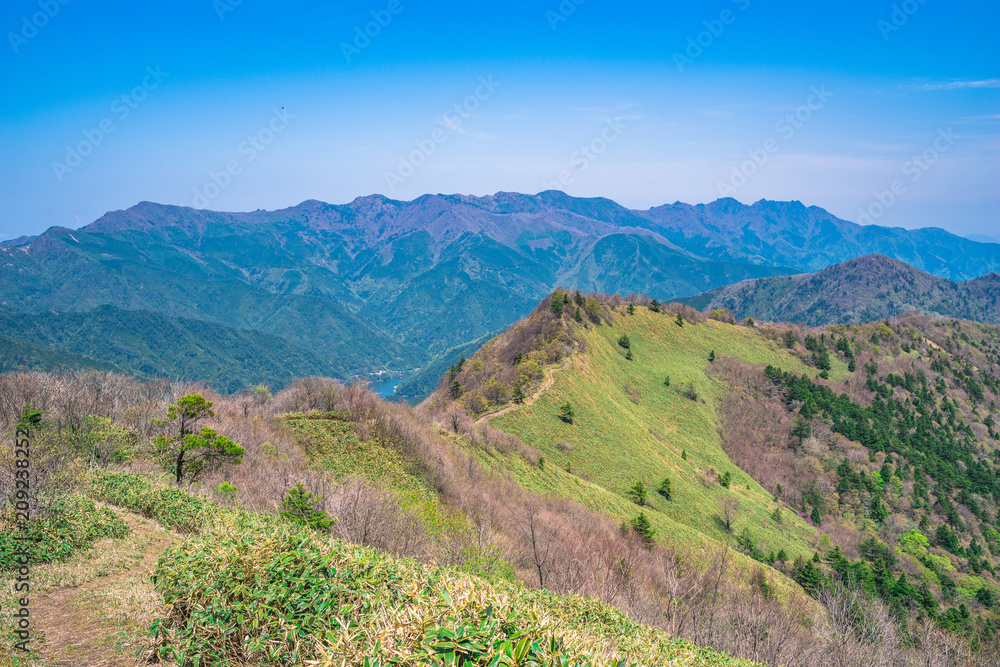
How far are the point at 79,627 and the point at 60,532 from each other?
488 cm

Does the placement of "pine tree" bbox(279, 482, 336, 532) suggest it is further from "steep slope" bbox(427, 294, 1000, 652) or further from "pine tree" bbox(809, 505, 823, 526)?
"pine tree" bbox(809, 505, 823, 526)

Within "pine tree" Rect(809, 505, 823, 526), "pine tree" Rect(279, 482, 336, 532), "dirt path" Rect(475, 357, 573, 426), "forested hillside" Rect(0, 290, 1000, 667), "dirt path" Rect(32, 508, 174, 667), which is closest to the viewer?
"forested hillside" Rect(0, 290, 1000, 667)

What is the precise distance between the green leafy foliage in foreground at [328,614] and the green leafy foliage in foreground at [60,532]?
5992mm

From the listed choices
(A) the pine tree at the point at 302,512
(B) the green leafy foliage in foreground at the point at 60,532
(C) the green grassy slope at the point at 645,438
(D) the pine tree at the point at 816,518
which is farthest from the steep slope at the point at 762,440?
(B) the green leafy foliage in foreground at the point at 60,532

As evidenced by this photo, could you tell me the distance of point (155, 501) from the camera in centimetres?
1750

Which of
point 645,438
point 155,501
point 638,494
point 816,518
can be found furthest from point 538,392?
point 155,501

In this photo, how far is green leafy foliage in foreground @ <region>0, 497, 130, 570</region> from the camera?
11742mm

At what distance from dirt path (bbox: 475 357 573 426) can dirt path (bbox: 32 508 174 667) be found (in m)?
57.3

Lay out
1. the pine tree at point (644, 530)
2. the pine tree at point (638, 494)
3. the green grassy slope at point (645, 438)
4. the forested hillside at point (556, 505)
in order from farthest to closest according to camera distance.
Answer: the green grassy slope at point (645, 438) < the pine tree at point (638, 494) < the pine tree at point (644, 530) < the forested hillside at point (556, 505)

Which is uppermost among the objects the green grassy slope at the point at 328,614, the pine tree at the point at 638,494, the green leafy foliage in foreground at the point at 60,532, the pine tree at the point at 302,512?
the green grassy slope at the point at 328,614

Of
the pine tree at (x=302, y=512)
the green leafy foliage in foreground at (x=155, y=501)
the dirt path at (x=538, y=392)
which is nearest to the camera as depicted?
the green leafy foliage in foreground at (x=155, y=501)

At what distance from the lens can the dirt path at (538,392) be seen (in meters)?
72.9

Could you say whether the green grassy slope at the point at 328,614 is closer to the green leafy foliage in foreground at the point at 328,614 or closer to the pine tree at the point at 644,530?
the green leafy foliage in foreground at the point at 328,614

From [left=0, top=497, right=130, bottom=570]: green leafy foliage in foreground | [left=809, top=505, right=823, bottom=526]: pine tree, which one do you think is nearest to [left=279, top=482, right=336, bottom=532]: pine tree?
[left=0, top=497, right=130, bottom=570]: green leafy foliage in foreground
